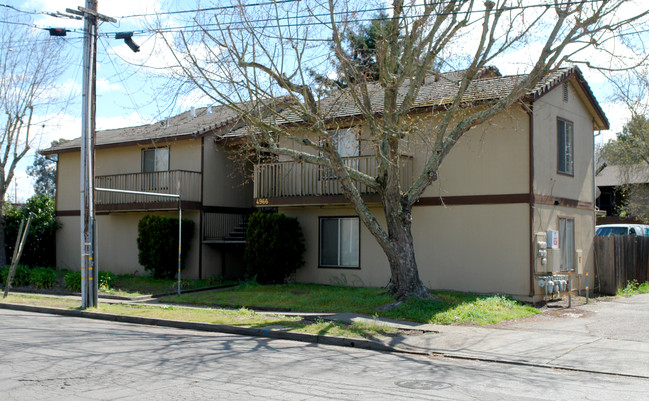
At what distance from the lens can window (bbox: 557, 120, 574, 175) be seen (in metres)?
18.3

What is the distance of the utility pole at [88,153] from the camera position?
15.1 meters

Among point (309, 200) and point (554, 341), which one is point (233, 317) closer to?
point (309, 200)

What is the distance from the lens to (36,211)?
25.7 m

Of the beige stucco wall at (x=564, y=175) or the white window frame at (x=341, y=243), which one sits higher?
the beige stucco wall at (x=564, y=175)

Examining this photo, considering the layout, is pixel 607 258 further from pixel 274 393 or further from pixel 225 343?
pixel 274 393

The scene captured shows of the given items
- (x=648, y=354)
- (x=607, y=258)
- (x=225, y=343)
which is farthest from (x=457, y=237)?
(x=225, y=343)

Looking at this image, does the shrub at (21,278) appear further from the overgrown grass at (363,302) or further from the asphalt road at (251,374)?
the asphalt road at (251,374)

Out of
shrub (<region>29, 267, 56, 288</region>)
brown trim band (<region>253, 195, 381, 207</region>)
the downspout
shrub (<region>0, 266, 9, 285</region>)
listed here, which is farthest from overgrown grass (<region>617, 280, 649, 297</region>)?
shrub (<region>0, 266, 9, 285</region>)

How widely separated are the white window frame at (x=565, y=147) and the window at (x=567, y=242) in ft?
4.99

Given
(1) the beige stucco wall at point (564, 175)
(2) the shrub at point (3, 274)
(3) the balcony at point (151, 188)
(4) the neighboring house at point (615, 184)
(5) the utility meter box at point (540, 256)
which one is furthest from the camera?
(4) the neighboring house at point (615, 184)

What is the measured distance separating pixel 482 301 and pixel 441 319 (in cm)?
231

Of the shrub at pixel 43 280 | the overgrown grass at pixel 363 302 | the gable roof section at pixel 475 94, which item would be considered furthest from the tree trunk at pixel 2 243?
the overgrown grass at pixel 363 302

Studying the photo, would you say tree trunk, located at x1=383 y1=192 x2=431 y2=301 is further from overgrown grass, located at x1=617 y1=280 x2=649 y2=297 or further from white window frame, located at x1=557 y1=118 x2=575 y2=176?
overgrown grass, located at x1=617 y1=280 x2=649 y2=297

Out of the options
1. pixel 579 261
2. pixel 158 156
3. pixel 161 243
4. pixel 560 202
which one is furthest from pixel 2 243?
pixel 579 261
